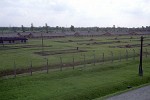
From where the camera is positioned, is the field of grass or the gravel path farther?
the field of grass

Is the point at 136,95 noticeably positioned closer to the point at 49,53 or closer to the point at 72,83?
the point at 72,83

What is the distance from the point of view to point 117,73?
29562mm

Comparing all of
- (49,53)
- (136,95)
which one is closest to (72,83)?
(136,95)

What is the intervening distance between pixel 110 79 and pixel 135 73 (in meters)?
4.71

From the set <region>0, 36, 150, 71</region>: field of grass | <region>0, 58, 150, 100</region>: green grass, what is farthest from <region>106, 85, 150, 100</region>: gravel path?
<region>0, 36, 150, 71</region>: field of grass

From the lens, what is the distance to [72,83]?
24.4 m

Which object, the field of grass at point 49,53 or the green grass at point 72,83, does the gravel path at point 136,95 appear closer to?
the green grass at point 72,83

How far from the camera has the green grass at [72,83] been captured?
67.7 feet

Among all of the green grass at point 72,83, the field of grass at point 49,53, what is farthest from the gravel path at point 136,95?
the field of grass at point 49,53

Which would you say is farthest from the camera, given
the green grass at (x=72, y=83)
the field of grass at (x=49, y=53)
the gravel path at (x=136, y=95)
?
the field of grass at (x=49, y=53)

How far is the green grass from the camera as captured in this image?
67.7 ft

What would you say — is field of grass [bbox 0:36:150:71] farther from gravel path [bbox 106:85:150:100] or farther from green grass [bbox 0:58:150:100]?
gravel path [bbox 106:85:150:100]

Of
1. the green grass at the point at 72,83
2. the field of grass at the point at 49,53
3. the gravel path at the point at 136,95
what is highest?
the field of grass at the point at 49,53

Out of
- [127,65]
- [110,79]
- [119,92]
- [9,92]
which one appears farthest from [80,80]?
[127,65]
